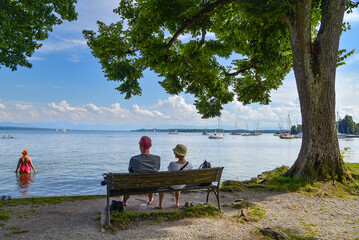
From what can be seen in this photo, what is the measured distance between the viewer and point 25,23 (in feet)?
35.1

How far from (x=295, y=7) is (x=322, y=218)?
6.58 meters

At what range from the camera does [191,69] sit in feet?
45.0

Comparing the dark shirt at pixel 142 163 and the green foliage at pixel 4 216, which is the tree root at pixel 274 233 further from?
the green foliage at pixel 4 216

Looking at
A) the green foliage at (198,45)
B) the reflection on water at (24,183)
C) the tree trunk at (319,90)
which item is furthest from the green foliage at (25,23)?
the tree trunk at (319,90)

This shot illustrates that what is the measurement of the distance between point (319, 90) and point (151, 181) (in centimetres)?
622

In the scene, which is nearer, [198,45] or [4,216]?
[4,216]

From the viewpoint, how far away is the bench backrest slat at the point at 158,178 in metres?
5.19

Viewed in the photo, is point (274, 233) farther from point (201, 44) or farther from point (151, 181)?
point (201, 44)

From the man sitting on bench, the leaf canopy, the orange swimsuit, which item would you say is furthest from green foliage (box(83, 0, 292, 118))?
the orange swimsuit

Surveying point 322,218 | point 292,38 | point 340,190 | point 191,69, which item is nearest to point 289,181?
point 340,190

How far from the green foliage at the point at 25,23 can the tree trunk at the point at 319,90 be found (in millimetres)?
9140

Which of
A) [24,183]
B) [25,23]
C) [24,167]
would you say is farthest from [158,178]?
[24,167]

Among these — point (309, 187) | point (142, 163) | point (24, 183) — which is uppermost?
point (142, 163)

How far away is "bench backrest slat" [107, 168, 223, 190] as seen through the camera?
519 cm
